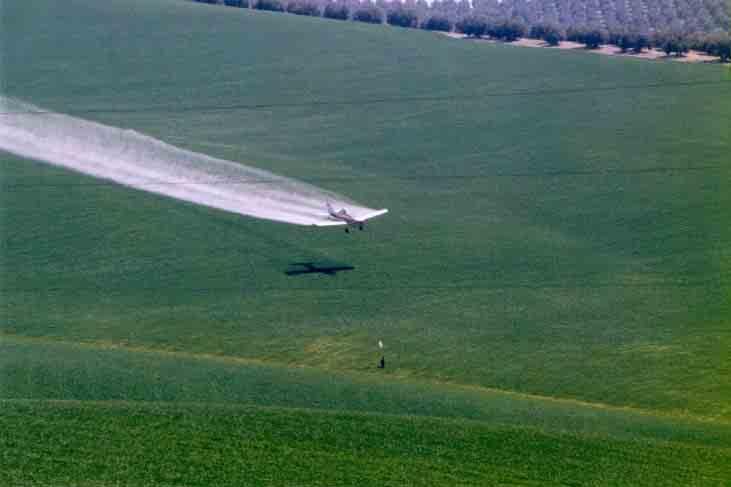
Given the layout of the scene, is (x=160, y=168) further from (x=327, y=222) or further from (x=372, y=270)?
(x=372, y=270)

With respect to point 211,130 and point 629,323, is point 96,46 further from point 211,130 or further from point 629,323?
point 629,323

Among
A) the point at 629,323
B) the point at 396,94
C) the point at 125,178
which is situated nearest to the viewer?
the point at 629,323

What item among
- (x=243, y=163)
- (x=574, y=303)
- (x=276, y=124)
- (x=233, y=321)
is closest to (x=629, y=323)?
(x=574, y=303)

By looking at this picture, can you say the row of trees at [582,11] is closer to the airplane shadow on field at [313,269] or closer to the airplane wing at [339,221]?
the airplane wing at [339,221]

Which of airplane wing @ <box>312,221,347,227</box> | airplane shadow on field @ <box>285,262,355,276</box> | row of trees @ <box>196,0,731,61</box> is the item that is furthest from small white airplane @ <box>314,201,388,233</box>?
row of trees @ <box>196,0,731,61</box>

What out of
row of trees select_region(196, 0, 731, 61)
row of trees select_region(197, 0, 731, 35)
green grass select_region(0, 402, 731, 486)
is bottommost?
green grass select_region(0, 402, 731, 486)

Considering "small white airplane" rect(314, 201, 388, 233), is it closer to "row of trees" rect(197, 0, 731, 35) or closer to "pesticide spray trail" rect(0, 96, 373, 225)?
"pesticide spray trail" rect(0, 96, 373, 225)

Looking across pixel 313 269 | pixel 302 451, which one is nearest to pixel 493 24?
pixel 313 269
